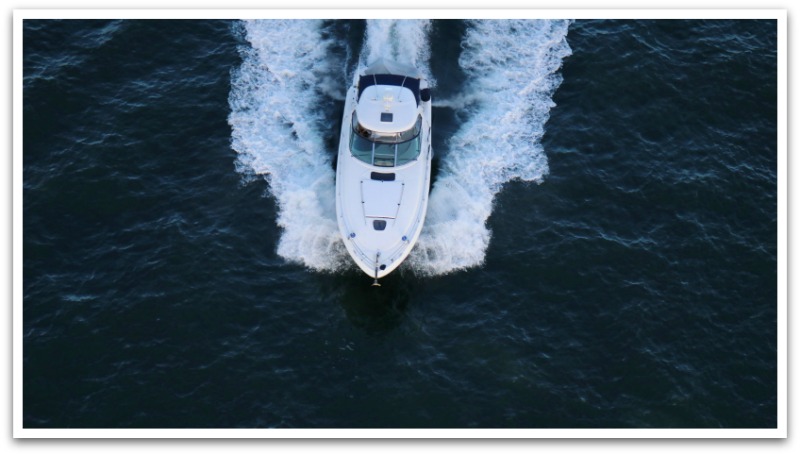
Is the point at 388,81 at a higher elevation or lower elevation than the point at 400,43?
lower

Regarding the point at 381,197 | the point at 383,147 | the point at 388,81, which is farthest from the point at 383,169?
the point at 388,81

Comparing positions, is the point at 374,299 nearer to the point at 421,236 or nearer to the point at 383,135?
the point at 421,236

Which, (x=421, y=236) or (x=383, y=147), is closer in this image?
(x=421, y=236)

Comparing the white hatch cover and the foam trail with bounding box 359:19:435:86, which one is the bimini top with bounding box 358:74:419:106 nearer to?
the foam trail with bounding box 359:19:435:86

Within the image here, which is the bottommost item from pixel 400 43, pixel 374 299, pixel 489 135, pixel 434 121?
pixel 374 299

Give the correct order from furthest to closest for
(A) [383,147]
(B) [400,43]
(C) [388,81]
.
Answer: (B) [400,43] < (C) [388,81] < (A) [383,147]

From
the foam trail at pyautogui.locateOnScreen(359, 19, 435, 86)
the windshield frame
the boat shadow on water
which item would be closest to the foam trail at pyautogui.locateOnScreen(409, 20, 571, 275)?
the boat shadow on water

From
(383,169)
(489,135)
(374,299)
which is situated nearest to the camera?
(374,299)

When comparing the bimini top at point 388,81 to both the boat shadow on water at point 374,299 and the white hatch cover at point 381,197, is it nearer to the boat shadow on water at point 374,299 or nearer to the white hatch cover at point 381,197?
the white hatch cover at point 381,197
